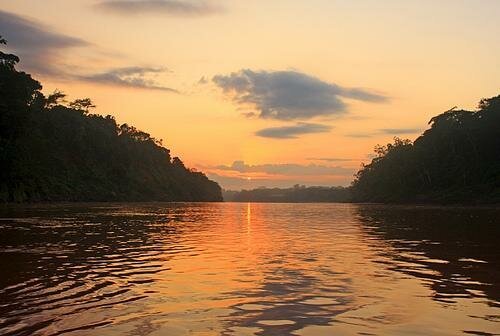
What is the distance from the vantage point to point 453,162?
164000mm

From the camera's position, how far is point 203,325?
9.97 metres

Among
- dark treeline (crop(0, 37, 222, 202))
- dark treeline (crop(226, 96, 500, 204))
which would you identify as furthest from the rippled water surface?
dark treeline (crop(226, 96, 500, 204))

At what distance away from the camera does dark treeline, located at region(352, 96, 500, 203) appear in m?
147

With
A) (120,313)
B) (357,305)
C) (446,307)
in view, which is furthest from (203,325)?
(446,307)

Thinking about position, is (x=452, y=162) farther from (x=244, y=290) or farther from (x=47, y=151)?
(x=244, y=290)

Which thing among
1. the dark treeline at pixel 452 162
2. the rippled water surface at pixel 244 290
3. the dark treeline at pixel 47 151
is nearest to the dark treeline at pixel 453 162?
the dark treeline at pixel 452 162

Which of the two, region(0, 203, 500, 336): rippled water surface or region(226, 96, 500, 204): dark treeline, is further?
region(226, 96, 500, 204): dark treeline

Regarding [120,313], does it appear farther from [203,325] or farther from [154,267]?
[154,267]

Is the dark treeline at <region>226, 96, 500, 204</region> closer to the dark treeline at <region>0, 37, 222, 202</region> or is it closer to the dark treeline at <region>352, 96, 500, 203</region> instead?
the dark treeline at <region>352, 96, 500, 203</region>

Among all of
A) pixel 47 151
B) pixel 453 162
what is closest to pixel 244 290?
pixel 47 151

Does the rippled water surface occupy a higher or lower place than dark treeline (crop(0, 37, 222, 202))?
lower

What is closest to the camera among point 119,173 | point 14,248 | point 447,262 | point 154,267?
point 154,267

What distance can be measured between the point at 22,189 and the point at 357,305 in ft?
336

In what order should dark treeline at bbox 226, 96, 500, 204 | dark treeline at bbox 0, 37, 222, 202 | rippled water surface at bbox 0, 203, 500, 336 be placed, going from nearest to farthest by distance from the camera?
rippled water surface at bbox 0, 203, 500, 336, dark treeline at bbox 0, 37, 222, 202, dark treeline at bbox 226, 96, 500, 204
